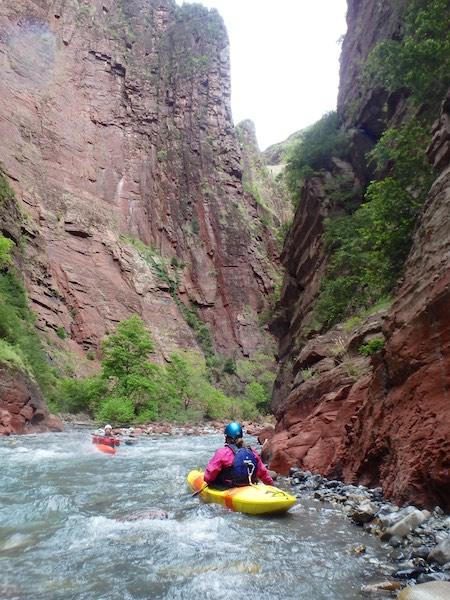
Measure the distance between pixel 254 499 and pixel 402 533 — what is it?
1.95 meters

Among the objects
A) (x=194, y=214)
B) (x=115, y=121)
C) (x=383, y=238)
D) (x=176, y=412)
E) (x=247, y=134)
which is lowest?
(x=176, y=412)

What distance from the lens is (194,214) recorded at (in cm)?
5203

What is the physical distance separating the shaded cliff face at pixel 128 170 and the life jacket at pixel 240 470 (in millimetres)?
25659

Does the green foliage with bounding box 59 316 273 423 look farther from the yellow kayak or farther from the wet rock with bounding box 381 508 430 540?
the wet rock with bounding box 381 508 430 540

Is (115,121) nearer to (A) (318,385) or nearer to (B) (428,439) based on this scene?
(A) (318,385)

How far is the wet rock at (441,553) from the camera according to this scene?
3.65 metres

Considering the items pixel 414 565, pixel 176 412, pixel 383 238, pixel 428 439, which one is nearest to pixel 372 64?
pixel 383 238

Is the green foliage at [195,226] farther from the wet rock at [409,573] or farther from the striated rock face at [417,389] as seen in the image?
the wet rock at [409,573]

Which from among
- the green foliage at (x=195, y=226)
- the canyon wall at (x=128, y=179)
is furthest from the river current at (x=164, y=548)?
the green foliage at (x=195, y=226)

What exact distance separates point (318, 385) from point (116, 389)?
1718cm

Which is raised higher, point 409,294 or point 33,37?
point 33,37

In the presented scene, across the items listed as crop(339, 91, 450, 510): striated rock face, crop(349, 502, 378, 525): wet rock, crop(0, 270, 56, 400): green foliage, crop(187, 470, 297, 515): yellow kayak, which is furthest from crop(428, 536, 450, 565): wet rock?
crop(0, 270, 56, 400): green foliage

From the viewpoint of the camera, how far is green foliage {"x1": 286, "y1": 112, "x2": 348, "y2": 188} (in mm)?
19203

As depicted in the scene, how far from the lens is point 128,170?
4762 centimetres
